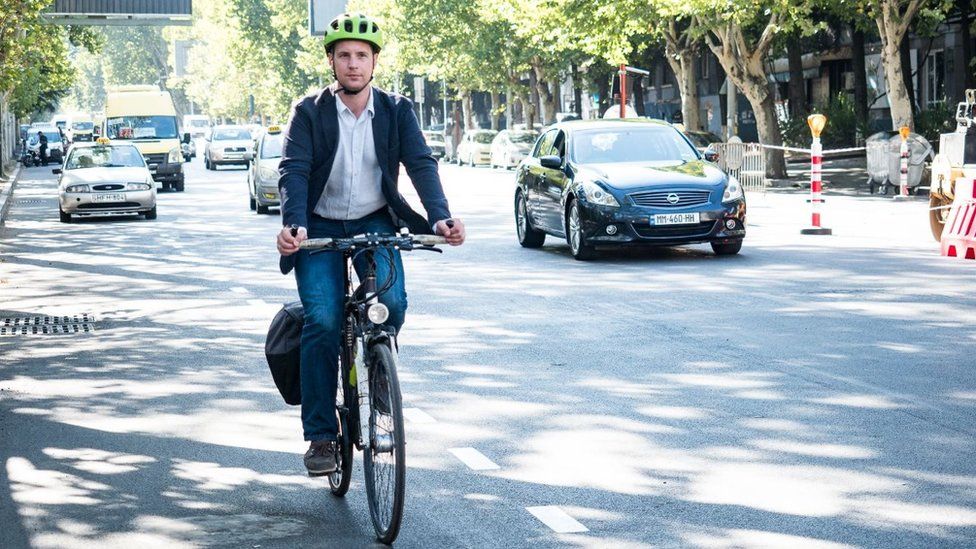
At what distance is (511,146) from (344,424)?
158 feet

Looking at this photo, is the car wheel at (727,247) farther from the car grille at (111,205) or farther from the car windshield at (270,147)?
the car grille at (111,205)

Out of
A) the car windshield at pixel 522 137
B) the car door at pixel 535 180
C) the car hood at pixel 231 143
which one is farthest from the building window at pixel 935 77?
the car door at pixel 535 180

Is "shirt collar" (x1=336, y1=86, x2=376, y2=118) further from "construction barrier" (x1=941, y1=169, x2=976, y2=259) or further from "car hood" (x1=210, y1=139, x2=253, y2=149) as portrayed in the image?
"car hood" (x1=210, y1=139, x2=253, y2=149)

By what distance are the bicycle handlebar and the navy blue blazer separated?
1.04ft

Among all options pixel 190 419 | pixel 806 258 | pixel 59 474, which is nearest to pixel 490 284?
pixel 806 258

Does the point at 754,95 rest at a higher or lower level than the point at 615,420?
higher

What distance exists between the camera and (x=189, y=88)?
161125 millimetres

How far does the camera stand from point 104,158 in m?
30.4

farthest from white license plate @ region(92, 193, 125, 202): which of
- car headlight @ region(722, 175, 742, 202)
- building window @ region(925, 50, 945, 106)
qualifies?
building window @ region(925, 50, 945, 106)

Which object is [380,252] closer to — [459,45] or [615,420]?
[615,420]

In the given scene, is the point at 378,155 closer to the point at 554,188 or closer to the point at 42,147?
the point at 554,188

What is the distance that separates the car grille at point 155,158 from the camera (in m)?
42.4

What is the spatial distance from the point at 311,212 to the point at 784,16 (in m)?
29.2

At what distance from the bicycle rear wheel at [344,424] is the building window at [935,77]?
45818 mm
